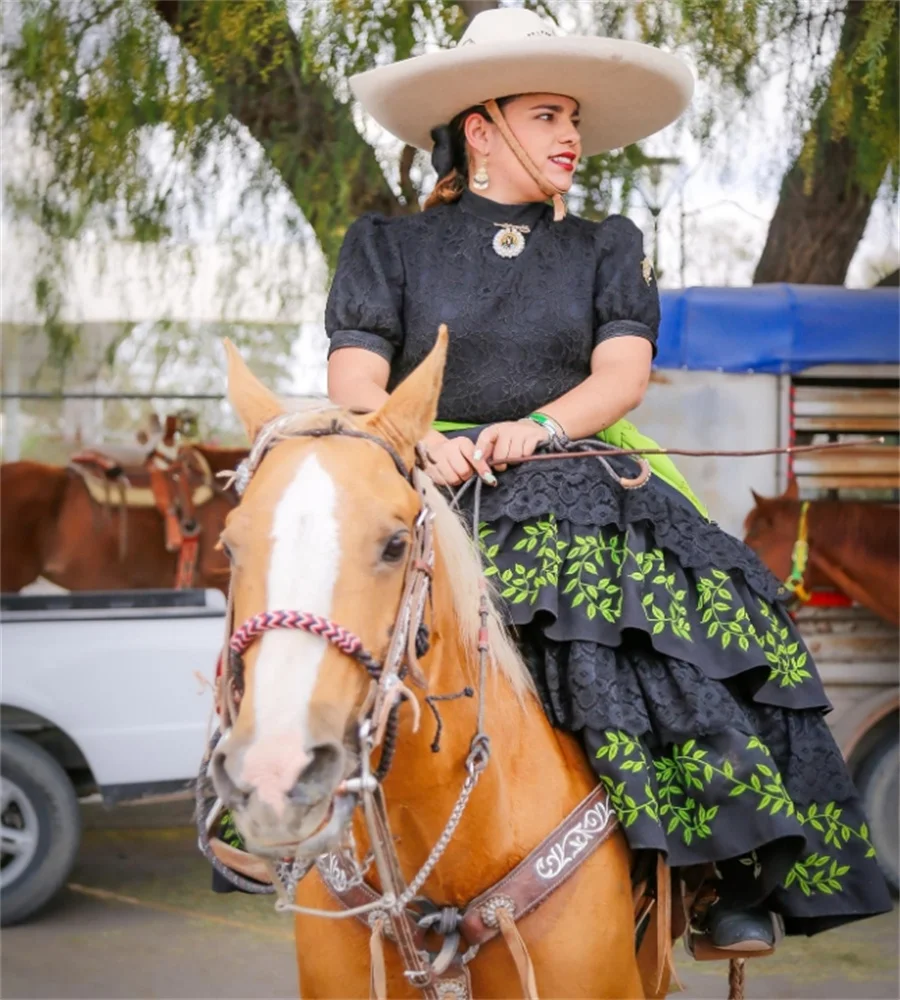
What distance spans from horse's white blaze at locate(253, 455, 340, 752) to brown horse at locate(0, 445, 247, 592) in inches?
226

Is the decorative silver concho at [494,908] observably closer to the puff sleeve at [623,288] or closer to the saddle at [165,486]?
Answer: the puff sleeve at [623,288]

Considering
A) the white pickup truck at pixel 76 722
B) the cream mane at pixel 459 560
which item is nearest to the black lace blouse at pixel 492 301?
the cream mane at pixel 459 560

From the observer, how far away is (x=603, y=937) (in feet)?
7.89

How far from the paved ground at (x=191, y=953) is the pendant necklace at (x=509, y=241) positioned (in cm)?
336

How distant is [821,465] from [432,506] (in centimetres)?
425

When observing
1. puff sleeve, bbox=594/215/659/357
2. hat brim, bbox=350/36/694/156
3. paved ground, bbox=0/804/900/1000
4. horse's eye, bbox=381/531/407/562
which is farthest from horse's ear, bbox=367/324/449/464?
paved ground, bbox=0/804/900/1000

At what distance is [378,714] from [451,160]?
1720mm

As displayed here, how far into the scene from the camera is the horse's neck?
2.21 meters

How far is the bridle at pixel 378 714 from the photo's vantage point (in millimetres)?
1785

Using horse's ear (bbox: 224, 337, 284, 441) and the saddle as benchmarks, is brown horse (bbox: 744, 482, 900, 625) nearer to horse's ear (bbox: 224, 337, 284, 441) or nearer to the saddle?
the saddle

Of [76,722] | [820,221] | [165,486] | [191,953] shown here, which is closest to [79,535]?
[165,486]

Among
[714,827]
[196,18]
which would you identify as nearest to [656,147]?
[196,18]

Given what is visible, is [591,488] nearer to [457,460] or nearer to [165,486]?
[457,460]

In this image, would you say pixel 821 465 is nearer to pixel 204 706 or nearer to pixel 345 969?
pixel 204 706
